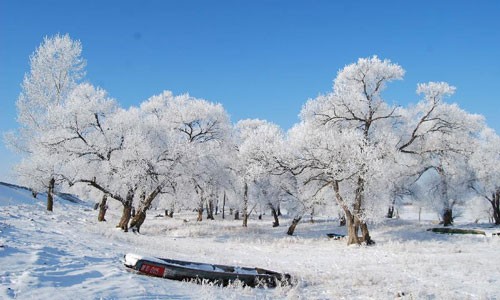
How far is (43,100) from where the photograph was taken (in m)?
25.1

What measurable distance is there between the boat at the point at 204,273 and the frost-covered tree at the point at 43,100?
1648cm

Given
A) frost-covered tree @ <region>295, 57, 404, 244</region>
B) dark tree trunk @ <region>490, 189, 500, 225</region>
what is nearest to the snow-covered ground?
frost-covered tree @ <region>295, 57, 404, 244</region>

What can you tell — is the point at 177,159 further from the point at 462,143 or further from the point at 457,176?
the point at 457,176

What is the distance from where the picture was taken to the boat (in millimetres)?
8195

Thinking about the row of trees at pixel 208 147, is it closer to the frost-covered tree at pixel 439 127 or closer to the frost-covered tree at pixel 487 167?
the frost-covered tree at pixel 439 127

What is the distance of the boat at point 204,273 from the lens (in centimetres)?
820

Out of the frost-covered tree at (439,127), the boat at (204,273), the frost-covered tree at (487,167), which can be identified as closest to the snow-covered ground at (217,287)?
the boat at (204,273)

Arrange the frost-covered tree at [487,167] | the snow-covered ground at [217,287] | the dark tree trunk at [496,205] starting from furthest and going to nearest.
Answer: the dark tree trunk at [496,205]
the frost-covered tree at [487,167]
the snow-covered ground at [217,287]

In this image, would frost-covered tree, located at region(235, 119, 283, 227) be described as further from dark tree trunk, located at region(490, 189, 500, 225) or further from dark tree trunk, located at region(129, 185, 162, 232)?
dark tree trunk, located at region(490, 189, 500, 225)

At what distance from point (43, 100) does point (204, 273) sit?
22.0 meters

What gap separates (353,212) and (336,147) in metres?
4.11

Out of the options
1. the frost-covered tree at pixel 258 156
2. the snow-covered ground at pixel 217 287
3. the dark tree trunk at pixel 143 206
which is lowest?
the snow-covered ground at pixel 217 287

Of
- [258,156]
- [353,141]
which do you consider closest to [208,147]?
[258,156]

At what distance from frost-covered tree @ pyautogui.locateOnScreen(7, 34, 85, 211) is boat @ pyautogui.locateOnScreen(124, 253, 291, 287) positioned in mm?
16484
